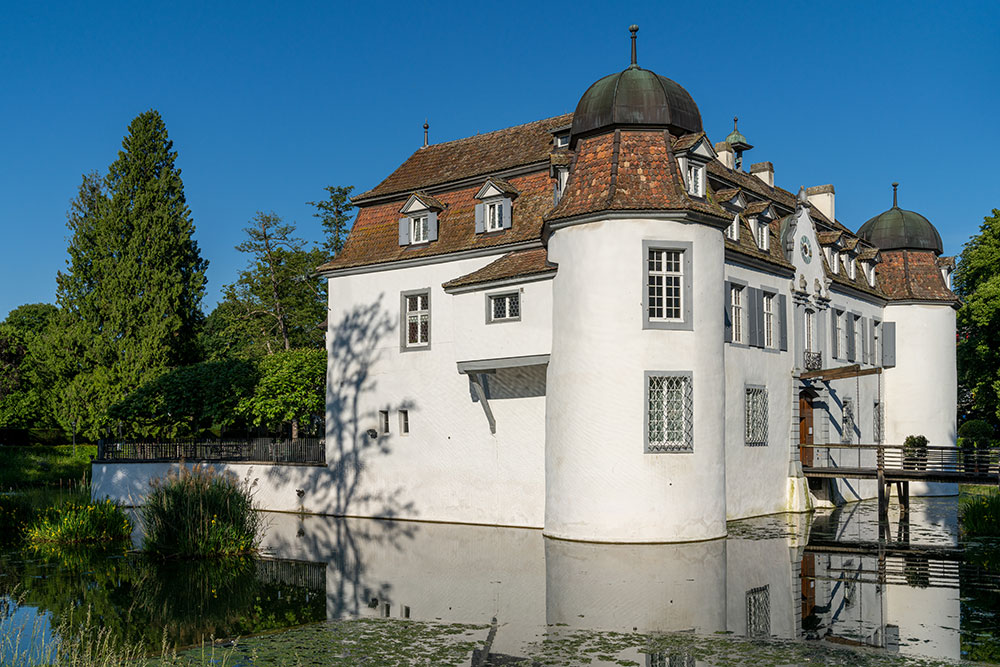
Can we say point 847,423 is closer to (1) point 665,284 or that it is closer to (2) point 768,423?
(2) point 768,423

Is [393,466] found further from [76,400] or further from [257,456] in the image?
[76,400]

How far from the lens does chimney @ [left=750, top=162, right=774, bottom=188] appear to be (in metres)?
32.1

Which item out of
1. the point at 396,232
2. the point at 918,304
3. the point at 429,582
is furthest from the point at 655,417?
the point at 918,304

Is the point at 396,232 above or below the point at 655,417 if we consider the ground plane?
above

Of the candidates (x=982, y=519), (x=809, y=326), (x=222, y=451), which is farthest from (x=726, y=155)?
(x=222, y=451)

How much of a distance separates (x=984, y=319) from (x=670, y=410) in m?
21.4

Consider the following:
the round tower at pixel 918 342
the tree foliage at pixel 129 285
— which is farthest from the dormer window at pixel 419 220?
the tree foliage at pixel 129 285

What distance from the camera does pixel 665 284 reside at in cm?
2000

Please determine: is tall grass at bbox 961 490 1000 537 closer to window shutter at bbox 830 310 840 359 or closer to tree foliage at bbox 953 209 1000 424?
window shutter at bbox 830 310 840 359

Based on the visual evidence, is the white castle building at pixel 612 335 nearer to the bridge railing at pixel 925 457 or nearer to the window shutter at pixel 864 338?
the window shutter at pixel 864 338

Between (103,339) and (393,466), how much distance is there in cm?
2421

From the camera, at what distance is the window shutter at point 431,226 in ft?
84.2

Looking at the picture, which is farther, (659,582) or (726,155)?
(726,155)

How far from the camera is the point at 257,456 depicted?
28531 millimetres
